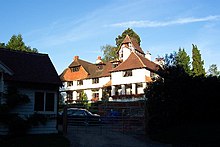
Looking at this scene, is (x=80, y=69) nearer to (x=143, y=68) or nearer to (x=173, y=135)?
Answer: (x=143, y=68)

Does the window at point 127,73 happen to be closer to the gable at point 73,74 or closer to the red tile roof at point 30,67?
the gable at point 73,74

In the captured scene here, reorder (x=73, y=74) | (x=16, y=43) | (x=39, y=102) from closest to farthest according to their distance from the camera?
(x=39, y=102), (x=16, y=43), (x=73, y=74)

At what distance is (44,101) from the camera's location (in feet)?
64.2

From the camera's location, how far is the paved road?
54.2 ft

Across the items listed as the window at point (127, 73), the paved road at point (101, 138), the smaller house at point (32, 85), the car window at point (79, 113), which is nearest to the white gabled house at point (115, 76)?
the window at point (127, 73)

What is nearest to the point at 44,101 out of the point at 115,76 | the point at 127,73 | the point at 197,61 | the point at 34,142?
the point at 34,142

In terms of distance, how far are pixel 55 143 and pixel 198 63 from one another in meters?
43.6

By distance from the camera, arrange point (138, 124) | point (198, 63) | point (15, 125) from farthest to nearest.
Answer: point (198, 63)
point (138, 124)
point (15, 125)

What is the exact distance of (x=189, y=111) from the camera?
72.5ft

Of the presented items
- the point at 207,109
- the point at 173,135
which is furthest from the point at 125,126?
→ the point at 207,109

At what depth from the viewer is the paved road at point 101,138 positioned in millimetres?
16516

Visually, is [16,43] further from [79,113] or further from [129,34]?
[129,34]

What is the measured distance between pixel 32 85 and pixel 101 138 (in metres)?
5.66

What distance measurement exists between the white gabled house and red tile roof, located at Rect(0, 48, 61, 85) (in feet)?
80.7
